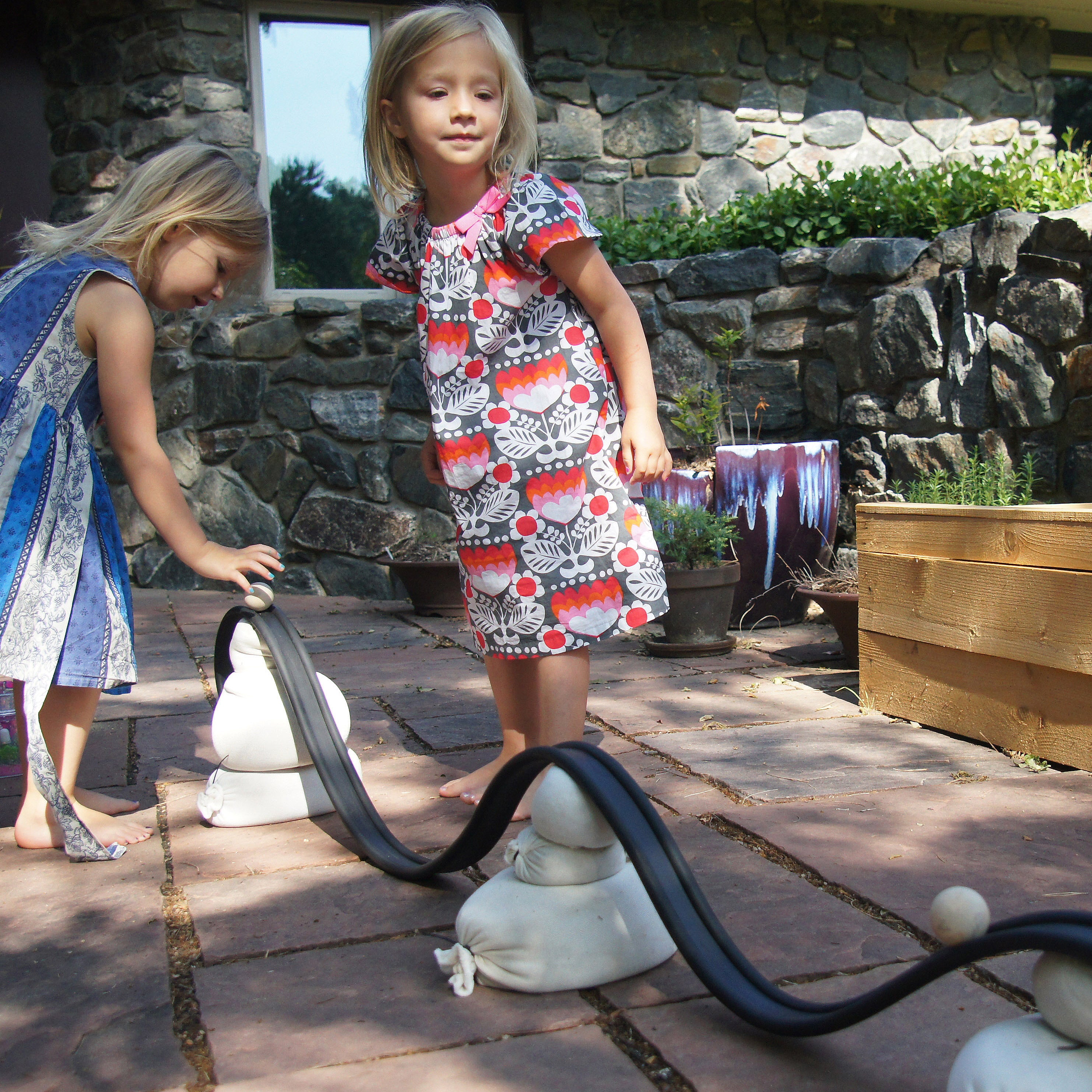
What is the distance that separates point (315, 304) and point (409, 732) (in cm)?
274

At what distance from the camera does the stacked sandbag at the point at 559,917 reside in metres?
1.23

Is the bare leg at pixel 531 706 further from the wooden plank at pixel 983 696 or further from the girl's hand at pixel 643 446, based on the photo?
the wooden plank at pixel 983 696

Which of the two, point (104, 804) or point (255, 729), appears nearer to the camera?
point (255, 729)

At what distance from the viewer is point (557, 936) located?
1232 mm

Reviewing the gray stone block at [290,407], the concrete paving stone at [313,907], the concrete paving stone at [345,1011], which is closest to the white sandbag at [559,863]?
the concrete paving stone at [345,1011]

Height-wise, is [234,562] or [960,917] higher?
[234,562]

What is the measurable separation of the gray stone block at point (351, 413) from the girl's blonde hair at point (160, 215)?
2810mm

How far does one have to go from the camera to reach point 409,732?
255 centimetres

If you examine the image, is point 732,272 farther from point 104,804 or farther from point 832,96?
point 104,804

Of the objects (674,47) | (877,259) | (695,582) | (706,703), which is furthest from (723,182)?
(706,703)

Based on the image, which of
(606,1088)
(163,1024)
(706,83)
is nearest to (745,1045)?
(606,1088)

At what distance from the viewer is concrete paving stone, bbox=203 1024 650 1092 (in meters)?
1.05

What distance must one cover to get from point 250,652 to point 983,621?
4.86 feet

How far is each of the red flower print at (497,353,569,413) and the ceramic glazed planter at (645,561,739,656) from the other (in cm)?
158
